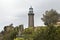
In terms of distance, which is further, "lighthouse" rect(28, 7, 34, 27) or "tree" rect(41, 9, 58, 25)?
"lighthouse" rect(28, 7, 34, 27)

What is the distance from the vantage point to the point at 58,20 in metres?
117

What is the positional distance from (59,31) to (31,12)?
198 feet

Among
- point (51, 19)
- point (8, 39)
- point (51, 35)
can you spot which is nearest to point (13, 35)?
point (8, 39)

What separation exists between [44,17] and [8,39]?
23450 millimetres

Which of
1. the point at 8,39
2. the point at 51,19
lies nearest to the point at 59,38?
the point at 8,39

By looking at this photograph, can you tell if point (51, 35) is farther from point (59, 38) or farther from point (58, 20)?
point (58, 20)

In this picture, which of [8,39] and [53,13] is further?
[53,13]

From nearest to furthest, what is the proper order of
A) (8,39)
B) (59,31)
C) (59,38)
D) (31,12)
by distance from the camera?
(59,38) → (59,31) → (8,39) → (31,12)

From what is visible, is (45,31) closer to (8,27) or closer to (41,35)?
(41,35)

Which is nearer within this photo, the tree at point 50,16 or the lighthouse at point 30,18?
the tree at point 50,16

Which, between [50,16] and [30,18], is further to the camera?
[30,18]

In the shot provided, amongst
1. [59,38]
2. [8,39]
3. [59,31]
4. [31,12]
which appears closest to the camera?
[59,38]

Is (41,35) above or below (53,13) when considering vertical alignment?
below

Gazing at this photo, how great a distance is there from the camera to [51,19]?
111188 millimetres
